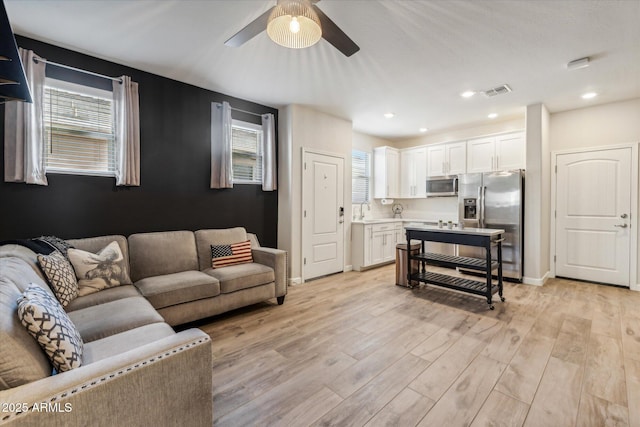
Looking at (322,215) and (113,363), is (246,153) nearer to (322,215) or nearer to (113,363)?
(322,215)

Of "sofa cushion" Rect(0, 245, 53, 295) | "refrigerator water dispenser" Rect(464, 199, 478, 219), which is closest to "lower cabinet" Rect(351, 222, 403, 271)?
"refrigerator water dispenser" Rect(464, 199, 478, 219)

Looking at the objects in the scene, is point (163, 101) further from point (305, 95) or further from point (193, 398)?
point (193, 398)

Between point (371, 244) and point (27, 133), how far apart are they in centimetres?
460

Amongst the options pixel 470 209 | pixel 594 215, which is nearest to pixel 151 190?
pixel 470 209

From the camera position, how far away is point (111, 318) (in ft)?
6.03

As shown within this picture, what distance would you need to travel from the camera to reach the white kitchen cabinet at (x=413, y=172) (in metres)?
5.90

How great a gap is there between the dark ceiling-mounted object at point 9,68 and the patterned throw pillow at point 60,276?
1114mm

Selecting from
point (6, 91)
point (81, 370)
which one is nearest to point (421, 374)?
point (81, 370)

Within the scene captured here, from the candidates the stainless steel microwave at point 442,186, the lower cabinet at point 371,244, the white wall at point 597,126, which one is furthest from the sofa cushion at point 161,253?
the white wall at point 597,126

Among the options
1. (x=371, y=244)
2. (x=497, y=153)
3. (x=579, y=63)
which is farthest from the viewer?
(x=371, y=244)

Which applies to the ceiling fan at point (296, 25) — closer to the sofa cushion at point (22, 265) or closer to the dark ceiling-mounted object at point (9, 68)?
the dark ceiling-mounted object at point (9, 68)

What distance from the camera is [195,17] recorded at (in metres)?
2.24

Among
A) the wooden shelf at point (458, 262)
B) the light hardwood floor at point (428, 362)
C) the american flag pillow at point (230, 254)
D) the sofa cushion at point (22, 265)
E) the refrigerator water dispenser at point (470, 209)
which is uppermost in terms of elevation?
the refrigerator water dispenser at point (470, 209)

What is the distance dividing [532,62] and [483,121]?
7.48 ft
